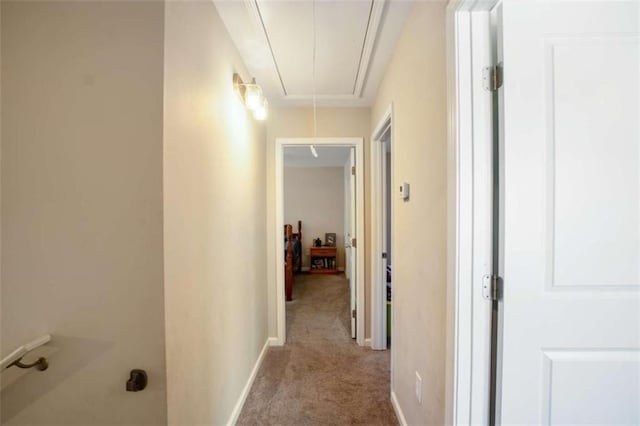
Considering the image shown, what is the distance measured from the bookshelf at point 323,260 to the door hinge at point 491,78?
513cm

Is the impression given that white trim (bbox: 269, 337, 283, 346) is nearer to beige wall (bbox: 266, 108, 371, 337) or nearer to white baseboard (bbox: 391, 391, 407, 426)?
beige wall (bbox: 266, 108, 371, 337)

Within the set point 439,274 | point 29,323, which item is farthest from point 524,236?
point 29,323

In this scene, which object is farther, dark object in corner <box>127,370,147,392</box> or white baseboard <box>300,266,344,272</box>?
white baseboard <box>300,266,344,272</box>

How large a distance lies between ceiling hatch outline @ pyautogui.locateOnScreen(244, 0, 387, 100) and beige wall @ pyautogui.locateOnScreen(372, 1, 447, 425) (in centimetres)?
17

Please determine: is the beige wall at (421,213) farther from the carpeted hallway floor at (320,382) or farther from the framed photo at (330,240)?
the framed photo at (330,240)

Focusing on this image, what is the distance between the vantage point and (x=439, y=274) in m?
1.13

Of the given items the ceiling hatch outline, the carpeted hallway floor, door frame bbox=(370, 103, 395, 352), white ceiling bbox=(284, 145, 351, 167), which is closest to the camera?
the ceiling hatch outline

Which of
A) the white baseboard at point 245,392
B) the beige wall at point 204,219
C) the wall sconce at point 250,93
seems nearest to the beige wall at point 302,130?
the white baseboard at point 245,392

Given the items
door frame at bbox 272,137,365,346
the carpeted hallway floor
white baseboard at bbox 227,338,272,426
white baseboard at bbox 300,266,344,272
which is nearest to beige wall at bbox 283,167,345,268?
white baseboard at bbox 300,266,344,272

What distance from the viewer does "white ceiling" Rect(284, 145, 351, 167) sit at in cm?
445

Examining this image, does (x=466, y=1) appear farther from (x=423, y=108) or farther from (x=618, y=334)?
(x=618, y=334)

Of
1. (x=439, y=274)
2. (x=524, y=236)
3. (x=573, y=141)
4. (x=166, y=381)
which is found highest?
(x=573, y=141)

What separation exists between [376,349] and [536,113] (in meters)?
2.38

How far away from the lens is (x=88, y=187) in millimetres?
993
